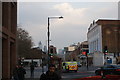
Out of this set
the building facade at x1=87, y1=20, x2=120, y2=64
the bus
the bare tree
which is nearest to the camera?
the bus

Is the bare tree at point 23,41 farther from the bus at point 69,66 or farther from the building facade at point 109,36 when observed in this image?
the bus at point 69,66

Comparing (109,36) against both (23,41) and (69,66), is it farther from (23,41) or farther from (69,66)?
(69,66)

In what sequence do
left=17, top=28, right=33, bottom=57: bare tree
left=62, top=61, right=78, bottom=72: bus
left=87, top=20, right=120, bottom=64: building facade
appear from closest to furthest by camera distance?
left=62, top=61, right=78, bottom=72: bus
left=17, top=28, right=33, bottom=57: bare tree
left=87, top=20, right=120, bottom=64: building facade

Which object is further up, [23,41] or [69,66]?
[23,41]

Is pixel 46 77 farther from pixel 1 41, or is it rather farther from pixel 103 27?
pixel 103 27

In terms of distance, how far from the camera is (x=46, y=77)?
34.3 feet

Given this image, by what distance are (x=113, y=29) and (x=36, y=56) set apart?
2936 cm

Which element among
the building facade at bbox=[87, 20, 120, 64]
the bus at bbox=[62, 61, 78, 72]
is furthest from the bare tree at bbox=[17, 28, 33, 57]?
the bus at bbox=[62, 61, 78, 72]

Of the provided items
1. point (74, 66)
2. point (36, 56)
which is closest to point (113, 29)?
point (36, 56)

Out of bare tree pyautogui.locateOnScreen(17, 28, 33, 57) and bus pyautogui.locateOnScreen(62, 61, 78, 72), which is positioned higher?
bare tree pyautogui.locateOnScreen(17, 28, 33, 57)

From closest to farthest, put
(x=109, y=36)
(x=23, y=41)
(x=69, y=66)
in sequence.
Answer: (x=69, y=66) → (x=23, y=41) → (x=109, y=36)

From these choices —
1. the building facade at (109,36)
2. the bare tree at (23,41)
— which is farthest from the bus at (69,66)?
the building facade at (109,36)

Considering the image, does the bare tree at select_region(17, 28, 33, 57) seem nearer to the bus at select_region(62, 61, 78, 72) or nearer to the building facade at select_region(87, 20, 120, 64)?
the building facade at select_region(87, 20, 120, 64)

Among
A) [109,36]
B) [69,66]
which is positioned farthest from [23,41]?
[109,36]
